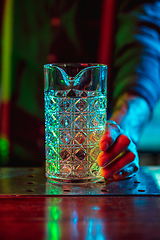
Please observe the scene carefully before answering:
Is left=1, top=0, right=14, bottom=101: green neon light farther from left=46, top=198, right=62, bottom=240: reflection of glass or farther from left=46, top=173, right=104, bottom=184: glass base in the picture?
left=46, top=198, right=62, bottom=240: reflection of glass

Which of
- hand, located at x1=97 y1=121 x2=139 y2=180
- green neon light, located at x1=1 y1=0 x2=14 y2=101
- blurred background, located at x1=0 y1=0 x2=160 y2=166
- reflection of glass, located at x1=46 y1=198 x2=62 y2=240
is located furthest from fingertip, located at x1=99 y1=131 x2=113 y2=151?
green neon light, located at x1=1 y1=0 x2=14 y2=101

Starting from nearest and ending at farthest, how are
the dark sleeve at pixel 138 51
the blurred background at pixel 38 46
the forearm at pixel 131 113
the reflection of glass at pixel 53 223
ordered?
1. the reflection of glass at pixel 53 223
2. the forearm at pixel 131 113
3. the dark sleeve at pixel 138 51
4. the blurred background at pixel 38 46

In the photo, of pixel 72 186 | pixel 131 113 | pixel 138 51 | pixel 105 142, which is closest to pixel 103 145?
pixel 105 142

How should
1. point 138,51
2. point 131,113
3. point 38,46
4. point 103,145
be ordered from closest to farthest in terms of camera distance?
point 103,145, point 131,113, point 138,51, point 38,46

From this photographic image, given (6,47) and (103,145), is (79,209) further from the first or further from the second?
(6,47)

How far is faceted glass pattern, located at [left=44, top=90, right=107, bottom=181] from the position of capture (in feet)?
2.53

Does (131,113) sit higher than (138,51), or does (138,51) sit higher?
(138,51)

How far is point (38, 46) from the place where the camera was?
1.63m

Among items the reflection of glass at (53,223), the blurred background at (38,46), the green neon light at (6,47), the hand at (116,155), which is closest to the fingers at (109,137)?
the hand at (116,155)

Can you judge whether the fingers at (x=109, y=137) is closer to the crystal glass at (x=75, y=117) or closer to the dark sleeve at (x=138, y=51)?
the crystal glass at (x=75, y=117)

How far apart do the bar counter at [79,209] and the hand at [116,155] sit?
3 cm

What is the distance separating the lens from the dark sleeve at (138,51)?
1.29 m

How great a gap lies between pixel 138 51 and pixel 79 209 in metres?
1.00

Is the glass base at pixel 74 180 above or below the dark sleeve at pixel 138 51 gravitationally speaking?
below
